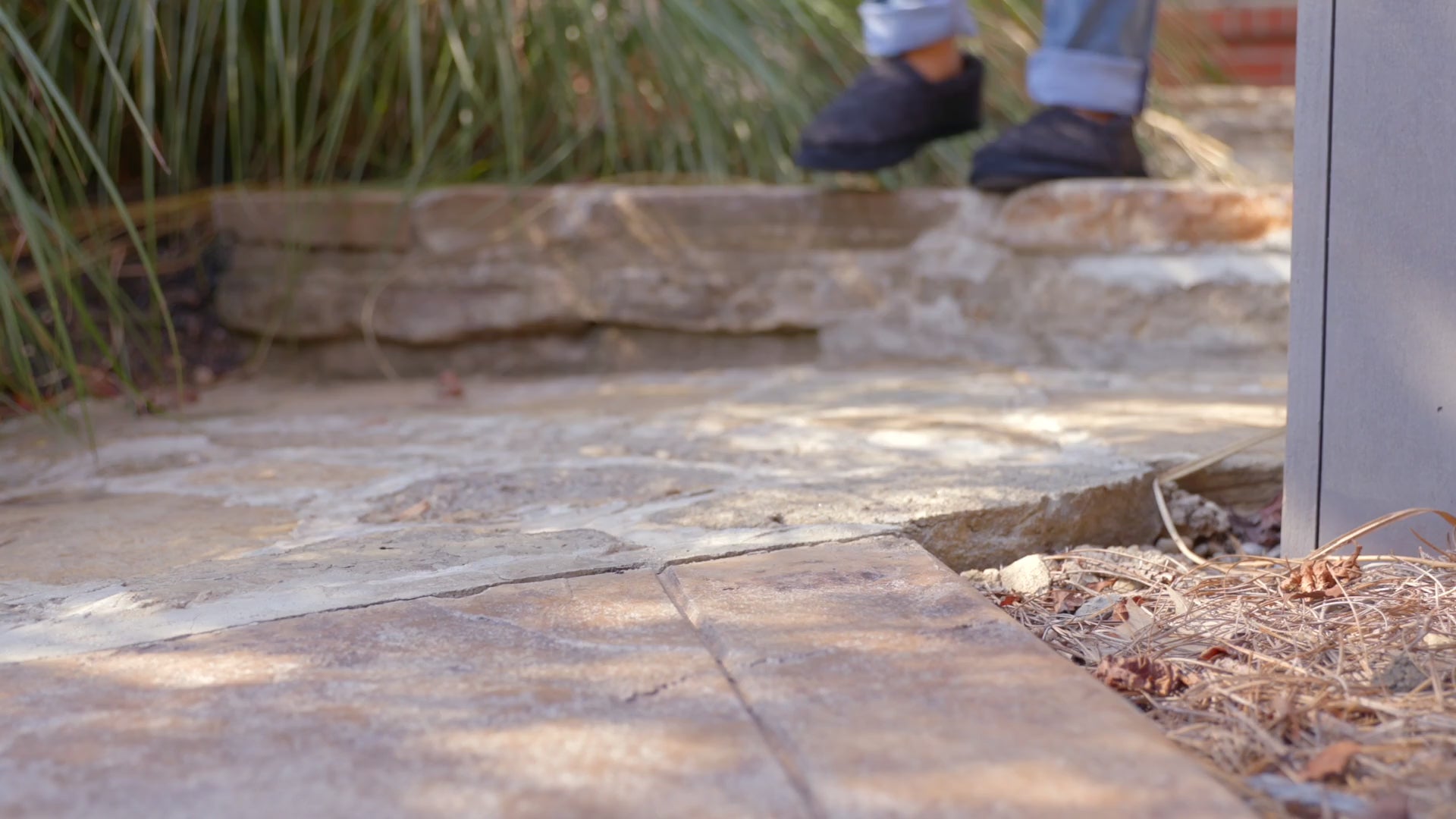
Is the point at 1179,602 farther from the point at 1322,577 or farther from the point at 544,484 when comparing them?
the point at 544,484

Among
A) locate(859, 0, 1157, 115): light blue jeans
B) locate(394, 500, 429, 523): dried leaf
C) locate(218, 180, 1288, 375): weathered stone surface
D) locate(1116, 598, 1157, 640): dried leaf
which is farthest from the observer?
locate(218, 180, 1288, 375): weathered stone surface

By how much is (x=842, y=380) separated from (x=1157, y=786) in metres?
1.49

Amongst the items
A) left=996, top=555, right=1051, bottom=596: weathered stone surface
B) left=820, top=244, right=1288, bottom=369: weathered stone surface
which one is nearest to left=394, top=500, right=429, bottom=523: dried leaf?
left=996, top=555, right=1051, bottom=596: weathered stone surface

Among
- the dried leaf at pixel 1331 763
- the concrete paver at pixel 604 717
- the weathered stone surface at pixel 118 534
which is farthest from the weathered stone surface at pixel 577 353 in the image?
the dried leaf at pixel 1331 763

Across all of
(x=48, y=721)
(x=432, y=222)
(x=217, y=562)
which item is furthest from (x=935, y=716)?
(x=432, y=222)

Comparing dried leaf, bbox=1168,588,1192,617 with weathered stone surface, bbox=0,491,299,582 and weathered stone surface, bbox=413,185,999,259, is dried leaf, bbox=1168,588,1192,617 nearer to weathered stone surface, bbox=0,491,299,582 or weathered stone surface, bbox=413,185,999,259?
weathered stone surface, bbox=0,491,299,582

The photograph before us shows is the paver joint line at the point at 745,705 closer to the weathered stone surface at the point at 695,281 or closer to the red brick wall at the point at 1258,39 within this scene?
the weathered stone surface at the point at 695,281

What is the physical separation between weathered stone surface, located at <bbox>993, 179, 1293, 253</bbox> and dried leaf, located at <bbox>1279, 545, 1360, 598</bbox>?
1.12 m

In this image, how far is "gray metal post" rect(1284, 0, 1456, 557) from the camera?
3.66 ft

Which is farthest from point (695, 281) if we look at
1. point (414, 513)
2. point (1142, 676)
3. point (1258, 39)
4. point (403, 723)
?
point (1258, 39)

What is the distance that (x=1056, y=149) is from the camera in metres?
2.18

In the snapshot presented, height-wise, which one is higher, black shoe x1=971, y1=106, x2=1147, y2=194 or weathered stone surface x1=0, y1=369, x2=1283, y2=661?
black shoe x1=971, y1=106, x2=1147, y2=194

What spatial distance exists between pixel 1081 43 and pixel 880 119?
340 mm

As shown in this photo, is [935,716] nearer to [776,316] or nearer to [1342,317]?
[1342,317]
